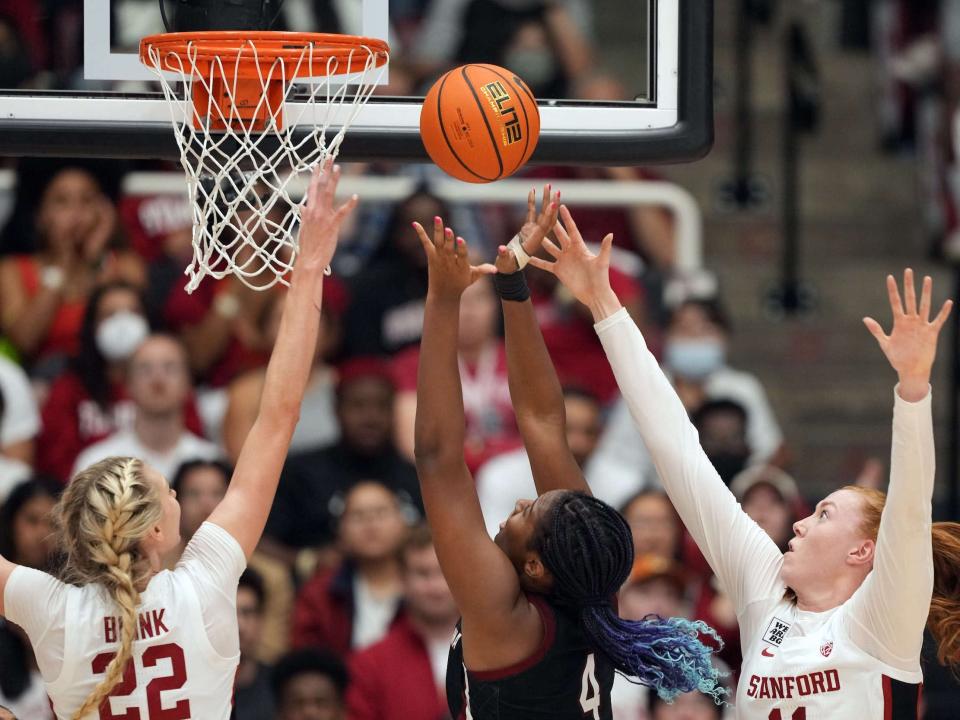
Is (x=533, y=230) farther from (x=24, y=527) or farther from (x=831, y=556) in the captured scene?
(x=24, y=527)

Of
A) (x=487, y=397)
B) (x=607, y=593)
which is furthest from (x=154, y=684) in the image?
(x=487, y=397)

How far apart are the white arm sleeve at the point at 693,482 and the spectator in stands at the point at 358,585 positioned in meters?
2.30

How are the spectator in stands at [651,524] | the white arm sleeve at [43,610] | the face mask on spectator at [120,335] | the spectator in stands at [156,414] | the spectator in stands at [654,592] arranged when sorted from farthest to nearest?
the face mask on spectator at [120,335] < the spectator in stands at [156,414] < the spectator in stands at [651,524] < the spectator in stands at [654,592] < the white arm sleeve at [43,610]

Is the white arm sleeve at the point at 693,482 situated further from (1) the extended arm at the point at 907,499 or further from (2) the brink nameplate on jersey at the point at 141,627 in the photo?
(2) the brink nameplate on jersey at the point at 141,627

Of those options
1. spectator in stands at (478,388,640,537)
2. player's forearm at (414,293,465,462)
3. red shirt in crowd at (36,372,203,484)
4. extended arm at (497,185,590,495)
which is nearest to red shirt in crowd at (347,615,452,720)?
spectator in stands at (478,388,640,537)

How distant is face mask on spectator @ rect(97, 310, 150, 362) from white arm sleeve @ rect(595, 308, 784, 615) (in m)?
2.87

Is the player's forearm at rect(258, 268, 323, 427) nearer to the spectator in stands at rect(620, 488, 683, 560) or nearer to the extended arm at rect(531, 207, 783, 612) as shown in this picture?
the extended arm at rect(531, 207, 783, 612)

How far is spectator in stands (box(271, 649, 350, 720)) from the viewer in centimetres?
499

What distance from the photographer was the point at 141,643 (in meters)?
2.83

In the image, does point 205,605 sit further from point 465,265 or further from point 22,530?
point 22,530

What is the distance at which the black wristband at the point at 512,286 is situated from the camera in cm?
325

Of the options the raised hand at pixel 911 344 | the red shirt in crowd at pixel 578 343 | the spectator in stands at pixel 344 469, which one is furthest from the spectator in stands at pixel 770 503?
the raised hand at pixel 911 344

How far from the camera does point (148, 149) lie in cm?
355

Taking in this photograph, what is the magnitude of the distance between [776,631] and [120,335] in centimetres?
327
